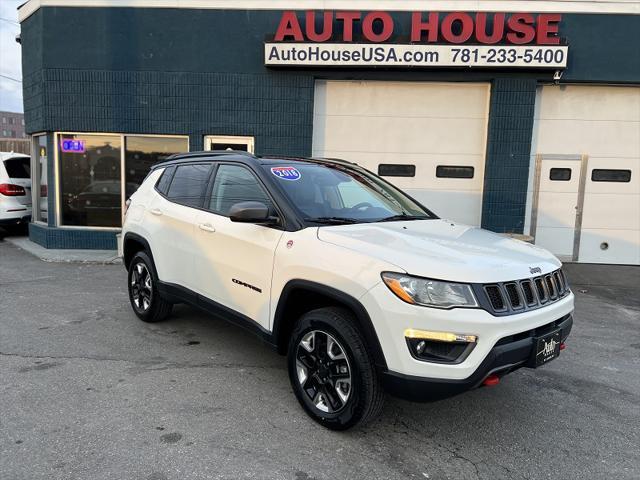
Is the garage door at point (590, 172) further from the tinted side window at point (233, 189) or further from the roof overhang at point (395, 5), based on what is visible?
the tinted side window at point (233, 189)

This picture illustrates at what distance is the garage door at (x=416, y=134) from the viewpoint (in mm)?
9453

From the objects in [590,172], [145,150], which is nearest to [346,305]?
[145,150]

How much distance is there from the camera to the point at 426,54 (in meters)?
8.80

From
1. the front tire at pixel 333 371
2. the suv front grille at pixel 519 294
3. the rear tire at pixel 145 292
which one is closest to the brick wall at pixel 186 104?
the rear tire at pixel 145 292

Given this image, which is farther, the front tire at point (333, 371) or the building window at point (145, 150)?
the building window at point (145, 150)

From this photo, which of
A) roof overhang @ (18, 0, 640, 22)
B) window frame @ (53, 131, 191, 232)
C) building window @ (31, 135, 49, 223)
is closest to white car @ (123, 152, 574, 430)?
window frame @ (53, 131, 191, 232)

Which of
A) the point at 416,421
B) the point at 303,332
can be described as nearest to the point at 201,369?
the point at 303,332

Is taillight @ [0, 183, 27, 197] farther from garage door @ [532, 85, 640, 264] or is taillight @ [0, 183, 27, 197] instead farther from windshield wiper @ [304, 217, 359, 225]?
garage door @ [532, 85, 640, 264]

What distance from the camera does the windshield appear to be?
3.65 meters

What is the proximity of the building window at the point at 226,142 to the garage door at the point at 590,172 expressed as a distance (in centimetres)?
556

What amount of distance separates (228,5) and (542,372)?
8193mm

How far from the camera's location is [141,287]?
5.31m

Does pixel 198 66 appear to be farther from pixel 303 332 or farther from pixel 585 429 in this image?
pixel 585 429

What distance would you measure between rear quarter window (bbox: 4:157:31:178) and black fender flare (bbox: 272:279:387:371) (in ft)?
32.5
